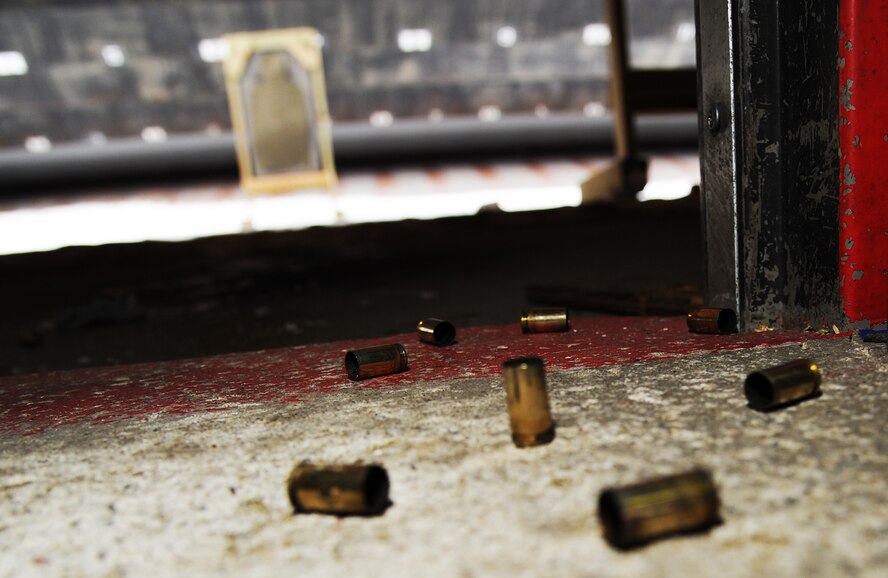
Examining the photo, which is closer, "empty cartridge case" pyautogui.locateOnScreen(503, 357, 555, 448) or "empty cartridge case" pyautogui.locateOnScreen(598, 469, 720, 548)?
"empty cartridge case" pyautogui.locateOnScreen(598, 469, 720, 548)

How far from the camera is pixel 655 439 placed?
4.54 feet

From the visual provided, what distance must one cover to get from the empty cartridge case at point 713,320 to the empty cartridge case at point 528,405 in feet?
2.57

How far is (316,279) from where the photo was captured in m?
4.25

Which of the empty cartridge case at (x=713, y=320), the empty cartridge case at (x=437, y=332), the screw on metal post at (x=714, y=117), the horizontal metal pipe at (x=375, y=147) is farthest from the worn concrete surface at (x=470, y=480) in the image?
the horizontal metal pipe at (x=375, y=147)

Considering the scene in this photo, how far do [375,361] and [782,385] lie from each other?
938 millimetres

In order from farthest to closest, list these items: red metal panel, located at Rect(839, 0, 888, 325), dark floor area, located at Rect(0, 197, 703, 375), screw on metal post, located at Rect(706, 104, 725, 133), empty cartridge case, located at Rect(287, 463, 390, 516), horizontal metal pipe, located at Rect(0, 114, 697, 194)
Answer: horizontal metal pipe, located at Rect(0, 114, 697, 194), dark floor area, located at Rect(0, 197, 703, 375), screw on metal post, located at Rect(706, 104, 725, 133), red metal panel, located at Rect(839, 0, 888, 325), empty cartridge case, located at Rect(287, 463, 390, 516)

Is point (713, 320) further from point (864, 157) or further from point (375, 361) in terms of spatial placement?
point (375, 361)

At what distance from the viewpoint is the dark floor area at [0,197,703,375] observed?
319cm

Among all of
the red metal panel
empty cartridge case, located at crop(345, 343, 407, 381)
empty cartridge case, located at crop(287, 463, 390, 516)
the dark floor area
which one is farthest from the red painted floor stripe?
the dark floor area

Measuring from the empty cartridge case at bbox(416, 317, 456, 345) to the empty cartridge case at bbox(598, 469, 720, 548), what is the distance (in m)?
1.12

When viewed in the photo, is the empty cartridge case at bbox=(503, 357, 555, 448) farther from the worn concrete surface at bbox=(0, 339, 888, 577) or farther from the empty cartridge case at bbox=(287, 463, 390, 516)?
the empty cartridge case at bbox=(287, 463, 390, 516)

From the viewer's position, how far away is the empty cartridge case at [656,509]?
3.50 feet

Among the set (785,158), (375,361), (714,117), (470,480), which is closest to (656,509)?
(470,480)

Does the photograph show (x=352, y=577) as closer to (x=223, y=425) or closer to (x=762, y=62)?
(x=223, y=425)
